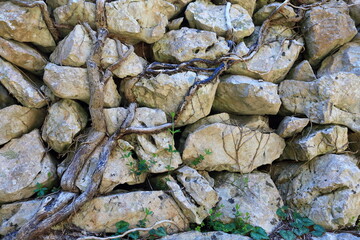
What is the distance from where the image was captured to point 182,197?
3.89 metres

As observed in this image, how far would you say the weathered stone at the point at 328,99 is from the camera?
452 centimetres

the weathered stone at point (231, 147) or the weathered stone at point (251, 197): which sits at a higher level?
the weathered stone at point (231, 147)

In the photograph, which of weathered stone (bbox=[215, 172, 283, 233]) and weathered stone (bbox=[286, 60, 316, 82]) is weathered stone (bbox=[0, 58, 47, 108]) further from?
weathered stone (bbox=[286, 60, 316, 82])

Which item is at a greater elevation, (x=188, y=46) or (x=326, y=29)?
(x=188, y=46)

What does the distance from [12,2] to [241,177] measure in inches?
161

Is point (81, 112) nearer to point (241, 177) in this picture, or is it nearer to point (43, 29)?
point (43, 29)

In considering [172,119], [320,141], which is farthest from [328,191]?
[172,119]

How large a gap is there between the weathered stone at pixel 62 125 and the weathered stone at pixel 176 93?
919mm

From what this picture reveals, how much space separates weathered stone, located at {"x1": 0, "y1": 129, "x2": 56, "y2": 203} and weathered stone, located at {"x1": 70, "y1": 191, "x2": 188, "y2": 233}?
744 mm

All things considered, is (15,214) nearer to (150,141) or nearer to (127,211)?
(127,211)

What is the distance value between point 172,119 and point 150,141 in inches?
17.6

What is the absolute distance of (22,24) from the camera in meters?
4.04

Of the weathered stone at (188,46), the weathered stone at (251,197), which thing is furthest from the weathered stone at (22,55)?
the weathered stone at (251,197)

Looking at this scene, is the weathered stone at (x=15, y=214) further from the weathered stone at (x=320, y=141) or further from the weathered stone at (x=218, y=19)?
the weathered stone at (x=320, y=141)
